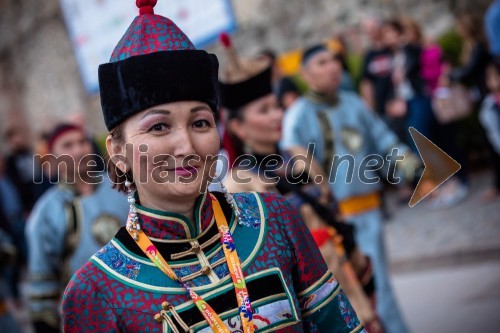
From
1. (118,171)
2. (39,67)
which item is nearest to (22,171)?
(118,171)

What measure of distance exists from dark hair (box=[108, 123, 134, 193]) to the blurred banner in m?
2.71

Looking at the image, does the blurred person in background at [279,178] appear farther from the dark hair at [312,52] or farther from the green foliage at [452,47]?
the green foliage at [452,47]

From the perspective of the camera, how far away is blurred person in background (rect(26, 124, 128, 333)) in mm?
4598

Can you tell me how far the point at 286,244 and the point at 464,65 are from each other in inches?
315

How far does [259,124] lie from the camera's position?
13.6ft

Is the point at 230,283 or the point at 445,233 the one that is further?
the point at 445,233

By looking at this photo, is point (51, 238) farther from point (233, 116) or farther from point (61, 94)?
point (61, 94)

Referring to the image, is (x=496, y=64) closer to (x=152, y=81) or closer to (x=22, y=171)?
(x=22, y=171)

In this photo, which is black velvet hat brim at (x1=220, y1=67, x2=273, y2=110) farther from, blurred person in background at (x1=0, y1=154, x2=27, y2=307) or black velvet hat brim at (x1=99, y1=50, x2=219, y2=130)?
blurred person in background at (x1=0, y1=154, x2=27, y2=307)

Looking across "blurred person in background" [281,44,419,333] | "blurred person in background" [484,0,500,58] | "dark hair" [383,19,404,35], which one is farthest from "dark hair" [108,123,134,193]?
"dark hair" [383,19,404,35]

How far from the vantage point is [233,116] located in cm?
422

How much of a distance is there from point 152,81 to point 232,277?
1.84ft

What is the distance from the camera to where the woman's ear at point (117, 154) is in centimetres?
220

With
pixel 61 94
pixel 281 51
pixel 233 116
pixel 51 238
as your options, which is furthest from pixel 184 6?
pixel 61 94
